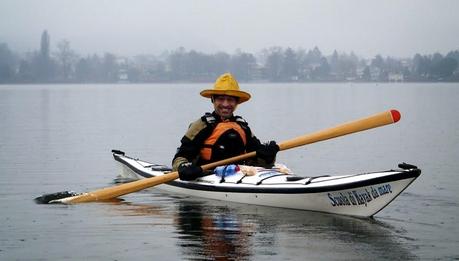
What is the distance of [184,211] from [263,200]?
1.29 m

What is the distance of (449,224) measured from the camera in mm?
12484

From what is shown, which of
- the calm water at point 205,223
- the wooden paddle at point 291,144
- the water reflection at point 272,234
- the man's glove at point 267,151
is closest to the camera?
the water reflection at point 272,234

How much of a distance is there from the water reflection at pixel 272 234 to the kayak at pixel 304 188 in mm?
151

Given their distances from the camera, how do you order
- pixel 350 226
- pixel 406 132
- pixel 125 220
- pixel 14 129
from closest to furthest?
pixel 350 226
pixel 125 220
pixel 406 132
pixel 14 129

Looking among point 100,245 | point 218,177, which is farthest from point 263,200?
point 100,245

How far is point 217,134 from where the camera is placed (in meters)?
14.1

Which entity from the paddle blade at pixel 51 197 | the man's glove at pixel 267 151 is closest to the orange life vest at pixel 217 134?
the man's glove at pixel 267 151

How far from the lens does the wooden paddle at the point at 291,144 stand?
13641mm

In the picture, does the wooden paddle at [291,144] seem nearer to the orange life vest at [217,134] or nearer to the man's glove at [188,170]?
the man's glove at [188,170]

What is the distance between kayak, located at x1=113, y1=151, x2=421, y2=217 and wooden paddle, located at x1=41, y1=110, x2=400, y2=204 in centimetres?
37

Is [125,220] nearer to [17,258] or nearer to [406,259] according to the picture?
[17,258]

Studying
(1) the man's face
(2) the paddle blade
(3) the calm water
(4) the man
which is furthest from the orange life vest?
(2) the paddle blade

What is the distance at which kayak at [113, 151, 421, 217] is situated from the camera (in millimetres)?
11797

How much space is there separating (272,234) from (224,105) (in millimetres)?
3135
